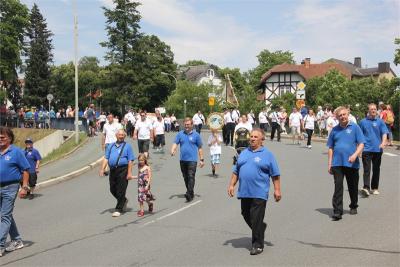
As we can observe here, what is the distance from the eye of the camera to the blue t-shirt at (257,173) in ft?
23.2

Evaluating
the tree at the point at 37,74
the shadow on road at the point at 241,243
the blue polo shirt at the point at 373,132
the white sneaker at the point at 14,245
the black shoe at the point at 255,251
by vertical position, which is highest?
the tree at the point at 37,74

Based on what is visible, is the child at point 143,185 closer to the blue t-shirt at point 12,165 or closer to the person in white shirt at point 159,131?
the blue t-shirt at point 12,165

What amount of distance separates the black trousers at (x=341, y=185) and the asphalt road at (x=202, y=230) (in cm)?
26

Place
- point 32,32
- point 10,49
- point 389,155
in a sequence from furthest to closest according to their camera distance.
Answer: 1. point 32,32
2. point 10,49
3. point 389,155

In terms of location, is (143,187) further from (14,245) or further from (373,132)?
(373,132)

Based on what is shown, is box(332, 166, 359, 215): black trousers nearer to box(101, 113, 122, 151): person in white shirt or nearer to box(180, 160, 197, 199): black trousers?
box(180, 160, 197, 199): black trousers

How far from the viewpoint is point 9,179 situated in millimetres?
7652

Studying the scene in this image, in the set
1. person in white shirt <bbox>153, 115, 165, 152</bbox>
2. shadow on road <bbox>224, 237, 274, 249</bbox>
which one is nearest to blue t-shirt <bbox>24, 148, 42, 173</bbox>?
shadow on road <bbox>224, 237, 274, 249</bbox>

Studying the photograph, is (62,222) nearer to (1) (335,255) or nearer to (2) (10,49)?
(1) (335,255)

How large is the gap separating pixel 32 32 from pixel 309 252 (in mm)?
78930

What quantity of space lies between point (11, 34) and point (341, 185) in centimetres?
4657

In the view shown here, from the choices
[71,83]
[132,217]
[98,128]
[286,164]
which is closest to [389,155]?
[286,164]

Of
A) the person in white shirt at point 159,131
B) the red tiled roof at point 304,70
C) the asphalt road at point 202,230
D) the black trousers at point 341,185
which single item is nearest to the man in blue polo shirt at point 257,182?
the asphalt road at point 202,230

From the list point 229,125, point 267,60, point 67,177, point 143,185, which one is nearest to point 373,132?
point 143,185
